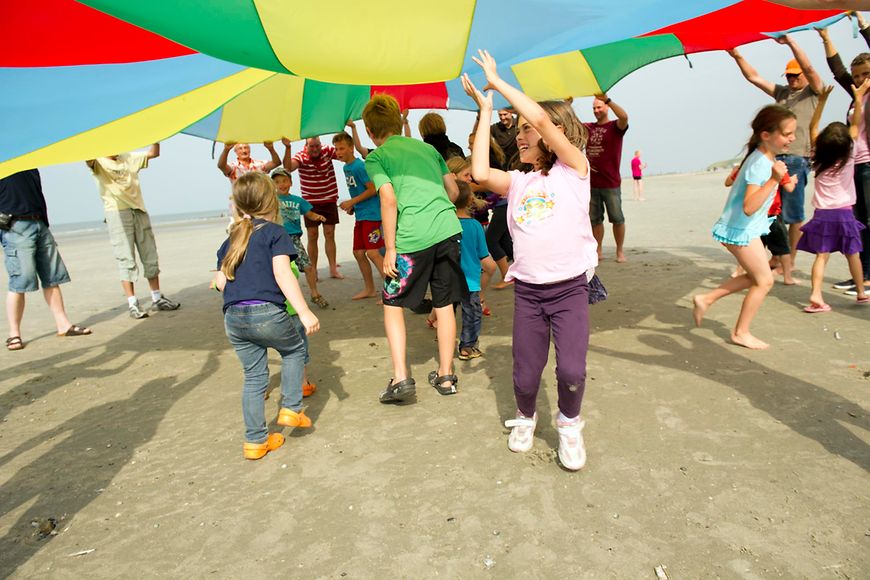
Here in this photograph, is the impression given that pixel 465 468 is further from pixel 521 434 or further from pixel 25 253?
pixel 25 253

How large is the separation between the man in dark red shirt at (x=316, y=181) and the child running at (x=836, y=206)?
4.51 meters

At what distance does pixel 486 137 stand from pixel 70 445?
267 centimetres

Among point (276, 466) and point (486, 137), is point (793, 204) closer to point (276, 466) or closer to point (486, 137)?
point (486, 137)

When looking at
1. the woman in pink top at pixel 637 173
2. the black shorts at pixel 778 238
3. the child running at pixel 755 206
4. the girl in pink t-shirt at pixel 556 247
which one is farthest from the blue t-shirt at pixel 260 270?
the woman in pink top at pixel 637 173

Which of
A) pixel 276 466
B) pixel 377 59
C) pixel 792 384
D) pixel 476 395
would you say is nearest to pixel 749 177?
pixel 792 384

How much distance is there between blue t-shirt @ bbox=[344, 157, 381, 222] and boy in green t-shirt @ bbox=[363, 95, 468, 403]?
217cm

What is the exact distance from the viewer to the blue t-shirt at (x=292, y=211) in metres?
5.12

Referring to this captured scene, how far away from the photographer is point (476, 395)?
2990 millimetres

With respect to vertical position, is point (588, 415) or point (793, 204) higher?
point (793, 204)

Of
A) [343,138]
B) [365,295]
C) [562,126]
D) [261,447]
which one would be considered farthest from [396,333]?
[343,138]

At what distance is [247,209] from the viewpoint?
8.69 feet

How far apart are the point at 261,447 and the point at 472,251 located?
1.81 meters

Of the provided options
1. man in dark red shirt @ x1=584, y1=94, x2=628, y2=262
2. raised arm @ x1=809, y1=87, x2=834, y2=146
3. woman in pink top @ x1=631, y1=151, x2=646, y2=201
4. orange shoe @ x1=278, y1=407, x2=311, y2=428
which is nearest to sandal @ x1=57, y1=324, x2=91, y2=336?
orange shoe @ x1=278, y1=407, x2=311, y2=428

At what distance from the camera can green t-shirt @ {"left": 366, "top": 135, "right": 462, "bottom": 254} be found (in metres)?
2.93
